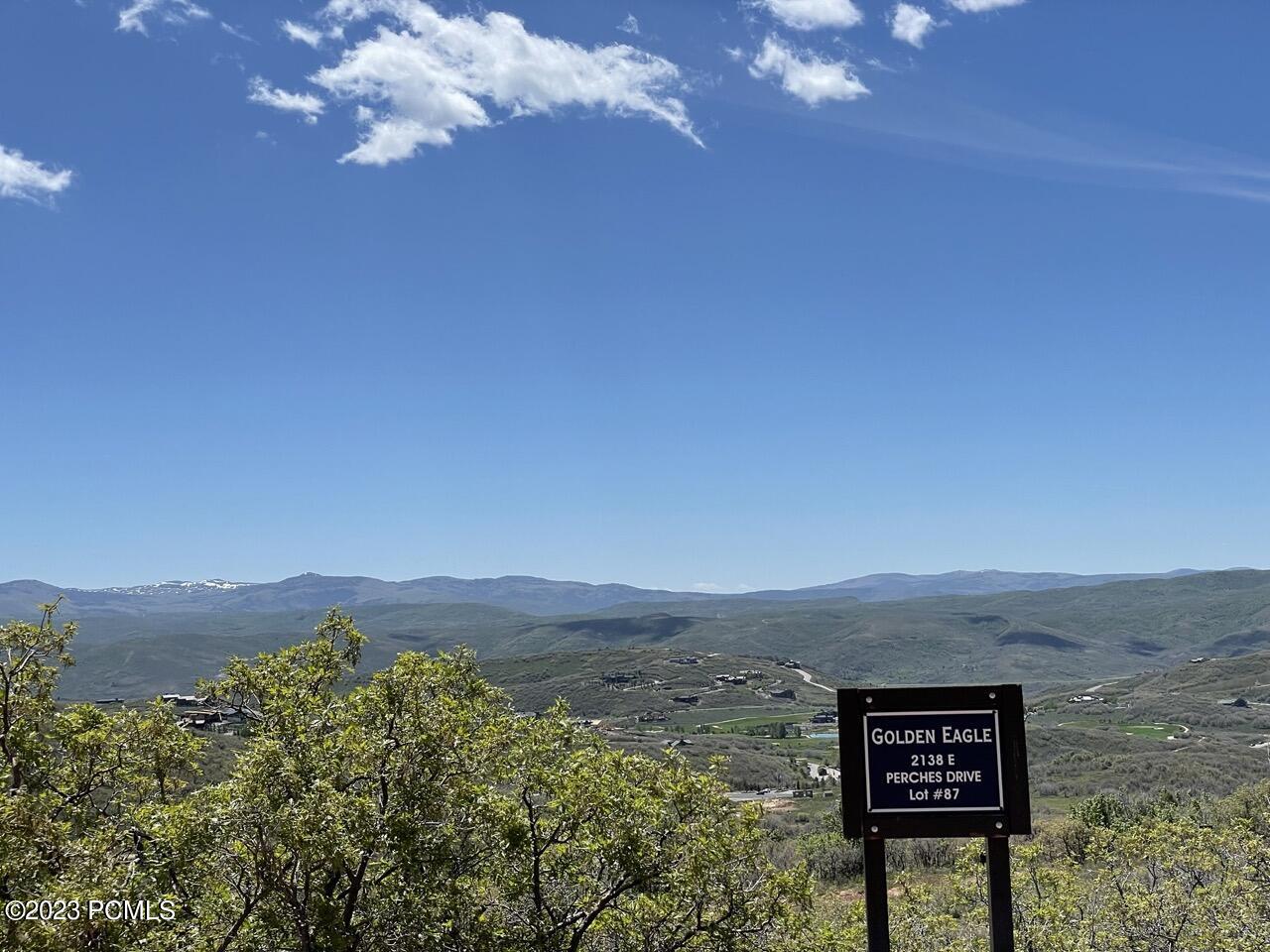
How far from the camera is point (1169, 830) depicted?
19.1 m

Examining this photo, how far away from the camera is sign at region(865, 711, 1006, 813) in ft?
30.2

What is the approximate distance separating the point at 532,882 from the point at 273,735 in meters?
3.46

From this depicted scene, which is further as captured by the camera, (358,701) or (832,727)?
(832,727)

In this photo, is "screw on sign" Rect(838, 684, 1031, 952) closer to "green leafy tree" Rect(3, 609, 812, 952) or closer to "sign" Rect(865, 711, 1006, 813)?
"sign" Rect(865, 711, 1006, 813)

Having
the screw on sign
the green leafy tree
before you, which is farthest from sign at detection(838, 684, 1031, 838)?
the green leafy tree

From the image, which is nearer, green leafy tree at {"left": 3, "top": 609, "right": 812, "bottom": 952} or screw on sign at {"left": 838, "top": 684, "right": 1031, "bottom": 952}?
screw on sign at {"left": 838, "top": 684, "right": 1031, "bottom": 952}

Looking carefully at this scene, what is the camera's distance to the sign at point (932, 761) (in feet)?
30.2

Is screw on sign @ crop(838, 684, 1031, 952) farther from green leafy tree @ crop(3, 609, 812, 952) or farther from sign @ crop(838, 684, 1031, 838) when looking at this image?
green leafy tree @ crop(3, 609, 812, 952)

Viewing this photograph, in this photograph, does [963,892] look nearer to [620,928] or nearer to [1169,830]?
[1169,830]

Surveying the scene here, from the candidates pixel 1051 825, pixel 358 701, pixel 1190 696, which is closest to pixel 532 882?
pixel 358 701

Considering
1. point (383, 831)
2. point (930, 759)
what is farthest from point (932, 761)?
point (383, 831)

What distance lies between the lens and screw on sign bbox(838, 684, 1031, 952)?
30.1ft

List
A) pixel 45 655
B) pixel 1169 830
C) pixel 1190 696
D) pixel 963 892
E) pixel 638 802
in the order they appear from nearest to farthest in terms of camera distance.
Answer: pixel 638 802
pixel 45 655
pixel 963 892
pixel 1169 830
pixel 1190 696

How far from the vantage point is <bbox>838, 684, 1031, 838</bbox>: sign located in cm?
917
